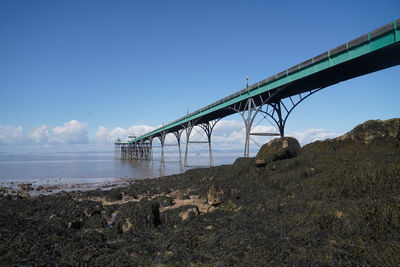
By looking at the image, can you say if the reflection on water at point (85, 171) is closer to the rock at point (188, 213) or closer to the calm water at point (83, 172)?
the calm water at point (83, 172)

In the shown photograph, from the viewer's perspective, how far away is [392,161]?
24.4ft

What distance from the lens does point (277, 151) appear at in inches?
489

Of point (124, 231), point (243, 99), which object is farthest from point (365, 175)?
point (243, 99)

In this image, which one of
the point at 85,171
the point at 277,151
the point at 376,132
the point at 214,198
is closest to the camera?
the point at 376,132

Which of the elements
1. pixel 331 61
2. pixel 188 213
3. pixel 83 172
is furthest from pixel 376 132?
pixel 83 172

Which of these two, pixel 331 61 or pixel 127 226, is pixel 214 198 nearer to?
pixel 127 226

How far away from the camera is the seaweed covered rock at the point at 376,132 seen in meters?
9.38

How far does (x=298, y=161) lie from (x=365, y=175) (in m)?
3.95

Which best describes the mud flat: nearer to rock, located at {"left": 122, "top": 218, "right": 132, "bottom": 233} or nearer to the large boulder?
rock, located at {"left": 122, "top": 218, "right": 132, "bottom": 233}

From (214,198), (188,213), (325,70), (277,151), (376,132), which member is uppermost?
(325,70)

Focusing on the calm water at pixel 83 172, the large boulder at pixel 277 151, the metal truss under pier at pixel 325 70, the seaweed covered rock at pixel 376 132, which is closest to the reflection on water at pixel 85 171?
the calm water at pixel 83 172

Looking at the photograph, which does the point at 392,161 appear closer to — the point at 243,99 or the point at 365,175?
the point at 365,175

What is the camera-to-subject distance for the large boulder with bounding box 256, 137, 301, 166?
12.4 meters

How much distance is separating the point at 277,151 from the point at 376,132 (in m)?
4.30
